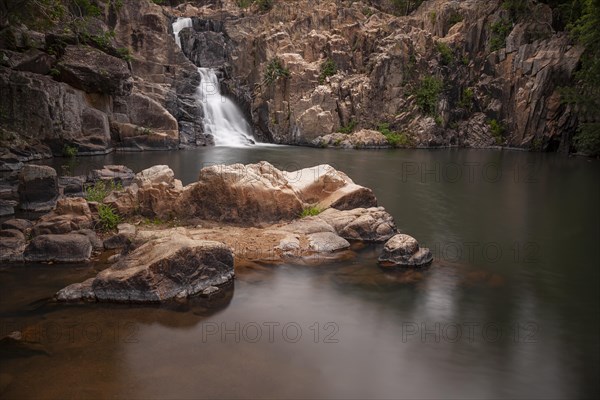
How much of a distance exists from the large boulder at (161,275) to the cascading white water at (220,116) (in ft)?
117

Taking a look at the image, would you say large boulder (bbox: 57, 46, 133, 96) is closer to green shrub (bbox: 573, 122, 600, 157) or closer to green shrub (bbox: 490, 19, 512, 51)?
green shrub (bbox: 573, 122, 600, 157)

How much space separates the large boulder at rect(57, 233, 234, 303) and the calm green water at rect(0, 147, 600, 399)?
0.30 m

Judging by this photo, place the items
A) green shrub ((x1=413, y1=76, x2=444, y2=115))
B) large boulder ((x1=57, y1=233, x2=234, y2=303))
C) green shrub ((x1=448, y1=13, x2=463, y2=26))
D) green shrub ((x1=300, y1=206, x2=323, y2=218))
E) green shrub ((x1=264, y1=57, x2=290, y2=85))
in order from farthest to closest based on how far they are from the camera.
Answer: green shrub ((x1=448, y1=13, x2=463, y2=26)), green shrub ((x1=264, y1=57, x2=290, y2=85)), green shrub ((x1=413, y1=76, x2=444, y2=115)), green shrub ((x1=300, y1=206, x2=323, y2=218)), large boulder ((x1=57, y1=233, x2=234, y2=303))

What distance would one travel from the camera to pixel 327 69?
2018 inches

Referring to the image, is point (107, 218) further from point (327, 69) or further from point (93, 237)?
point (327, 69)

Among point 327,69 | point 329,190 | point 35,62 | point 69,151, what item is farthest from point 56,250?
point 327,69

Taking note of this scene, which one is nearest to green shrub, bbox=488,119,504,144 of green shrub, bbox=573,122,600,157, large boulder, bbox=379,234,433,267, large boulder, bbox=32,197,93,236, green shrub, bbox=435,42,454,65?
green shrub, bbox=435,42,454,65

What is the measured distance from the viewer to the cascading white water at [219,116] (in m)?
45.6

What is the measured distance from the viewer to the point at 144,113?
38.6 meters

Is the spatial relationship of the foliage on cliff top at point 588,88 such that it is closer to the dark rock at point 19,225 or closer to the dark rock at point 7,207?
the dark rock at point 19,225

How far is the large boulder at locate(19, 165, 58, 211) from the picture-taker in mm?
16000

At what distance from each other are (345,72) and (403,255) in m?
43.8

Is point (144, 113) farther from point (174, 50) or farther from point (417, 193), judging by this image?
point (417, 193)

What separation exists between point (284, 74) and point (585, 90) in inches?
1131
